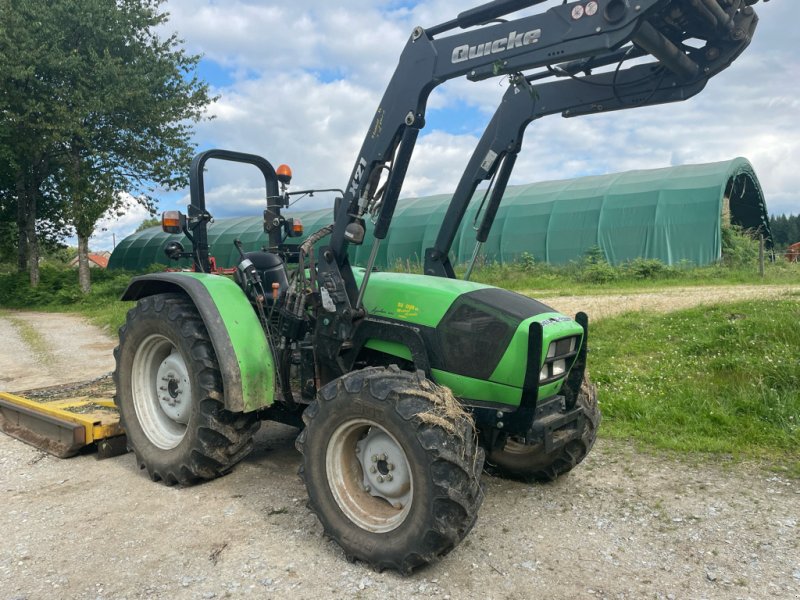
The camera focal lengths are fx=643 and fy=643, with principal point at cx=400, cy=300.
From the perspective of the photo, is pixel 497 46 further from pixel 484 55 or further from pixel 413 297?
pixel 413 297

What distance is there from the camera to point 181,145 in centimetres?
2136

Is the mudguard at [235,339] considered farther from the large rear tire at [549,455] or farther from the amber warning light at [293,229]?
the large rear tire at [549,455]

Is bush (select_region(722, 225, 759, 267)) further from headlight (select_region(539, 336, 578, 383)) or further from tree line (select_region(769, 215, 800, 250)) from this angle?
tree line (select_region(769, 215, 800, 250))

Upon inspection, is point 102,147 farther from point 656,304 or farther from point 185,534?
point 185,534

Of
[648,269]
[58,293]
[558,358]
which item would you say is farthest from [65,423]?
[58,293]

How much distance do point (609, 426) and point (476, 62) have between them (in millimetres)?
3411

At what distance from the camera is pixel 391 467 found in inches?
129

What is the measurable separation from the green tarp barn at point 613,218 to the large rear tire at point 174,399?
1412 cm

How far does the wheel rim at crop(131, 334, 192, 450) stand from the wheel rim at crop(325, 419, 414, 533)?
1422mm

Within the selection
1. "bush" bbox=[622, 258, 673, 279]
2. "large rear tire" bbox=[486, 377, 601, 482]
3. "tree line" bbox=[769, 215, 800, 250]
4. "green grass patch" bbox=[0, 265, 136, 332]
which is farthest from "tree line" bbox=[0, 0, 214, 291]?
"tree line" bbox=[769, 215, 800, 250]

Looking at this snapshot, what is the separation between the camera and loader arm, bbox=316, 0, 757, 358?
2.98 m

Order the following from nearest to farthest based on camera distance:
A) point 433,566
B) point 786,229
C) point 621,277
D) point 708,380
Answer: point 433,566
point 708,380
point 621,277
point 786,229

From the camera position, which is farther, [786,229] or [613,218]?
[786,229]

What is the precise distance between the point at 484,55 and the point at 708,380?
4.17 metres
